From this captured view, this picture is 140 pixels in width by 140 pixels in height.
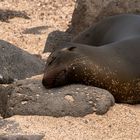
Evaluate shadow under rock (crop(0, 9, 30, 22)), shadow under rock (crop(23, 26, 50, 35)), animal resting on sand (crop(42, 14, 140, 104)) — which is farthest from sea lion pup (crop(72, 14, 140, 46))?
shadow under rock (crop(0, 9, 30, 22))

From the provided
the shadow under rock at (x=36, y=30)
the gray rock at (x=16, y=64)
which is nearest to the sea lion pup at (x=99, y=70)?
the gray rock at (x=16, y=64)

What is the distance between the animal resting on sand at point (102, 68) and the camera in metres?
4.48

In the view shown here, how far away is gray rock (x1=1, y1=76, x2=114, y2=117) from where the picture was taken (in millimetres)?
4234

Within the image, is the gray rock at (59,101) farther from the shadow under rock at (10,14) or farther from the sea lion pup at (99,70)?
the shadow under rock at (10,14)

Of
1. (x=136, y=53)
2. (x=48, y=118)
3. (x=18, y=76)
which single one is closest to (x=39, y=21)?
(x=18, y=76)

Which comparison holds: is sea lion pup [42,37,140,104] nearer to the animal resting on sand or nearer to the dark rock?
the animal resting on sand

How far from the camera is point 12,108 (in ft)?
14.2

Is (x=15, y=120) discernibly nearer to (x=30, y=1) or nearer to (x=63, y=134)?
(x=63, y=134)

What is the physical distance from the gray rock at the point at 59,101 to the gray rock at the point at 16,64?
1148 millimetres

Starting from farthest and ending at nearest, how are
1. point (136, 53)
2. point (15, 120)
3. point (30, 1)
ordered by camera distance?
point (30, 1)
point (136, 53)
point (15, 120)

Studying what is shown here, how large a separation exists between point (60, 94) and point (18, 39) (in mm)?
3459

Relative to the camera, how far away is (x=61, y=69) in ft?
14.7

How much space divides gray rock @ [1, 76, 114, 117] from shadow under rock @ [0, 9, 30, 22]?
4.44 m

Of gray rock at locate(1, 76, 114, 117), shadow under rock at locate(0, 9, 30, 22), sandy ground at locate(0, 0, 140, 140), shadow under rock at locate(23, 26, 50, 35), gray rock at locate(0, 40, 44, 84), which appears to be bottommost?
shadow under rock at locate(0, 9, 30, 22)
